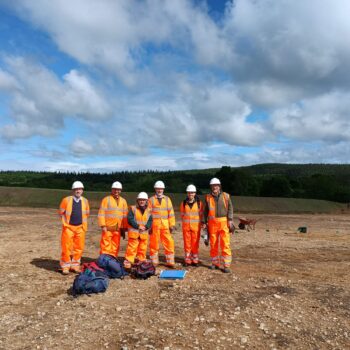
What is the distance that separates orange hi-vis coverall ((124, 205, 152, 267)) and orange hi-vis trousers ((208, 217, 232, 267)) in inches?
61.2

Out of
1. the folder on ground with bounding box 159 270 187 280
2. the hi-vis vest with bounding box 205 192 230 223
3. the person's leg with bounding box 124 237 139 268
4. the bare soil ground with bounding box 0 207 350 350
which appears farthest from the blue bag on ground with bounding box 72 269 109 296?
the hi-vis vest with bounding box 205 192 230 223

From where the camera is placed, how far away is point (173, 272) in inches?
335

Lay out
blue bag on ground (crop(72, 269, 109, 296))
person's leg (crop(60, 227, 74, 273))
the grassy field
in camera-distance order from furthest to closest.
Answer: the grassy field < person's leg (crop(60, 227, 74, 273)) < blue bag on ground (crop(72, 269, 109, 296))

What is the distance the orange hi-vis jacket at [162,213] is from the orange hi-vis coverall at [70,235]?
1675 mm

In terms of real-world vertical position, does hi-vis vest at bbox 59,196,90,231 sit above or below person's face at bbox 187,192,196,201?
below

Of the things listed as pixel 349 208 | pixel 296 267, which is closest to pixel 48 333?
pixel 296 267

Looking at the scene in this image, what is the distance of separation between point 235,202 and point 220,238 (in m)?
29.0

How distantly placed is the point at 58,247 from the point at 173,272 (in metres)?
5.75

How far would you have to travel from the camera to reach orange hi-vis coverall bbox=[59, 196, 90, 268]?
877 cm

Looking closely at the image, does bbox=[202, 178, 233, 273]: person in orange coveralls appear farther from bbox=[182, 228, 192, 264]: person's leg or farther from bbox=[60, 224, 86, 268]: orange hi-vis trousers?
bbox=[60, 224, 86, 268]: orange hi-vis trousers

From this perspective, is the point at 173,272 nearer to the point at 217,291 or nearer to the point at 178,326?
the point at 217,291

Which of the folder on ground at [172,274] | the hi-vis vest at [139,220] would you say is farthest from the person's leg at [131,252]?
the folder on ground at [172,274]

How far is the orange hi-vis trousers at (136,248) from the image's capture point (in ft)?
29.9

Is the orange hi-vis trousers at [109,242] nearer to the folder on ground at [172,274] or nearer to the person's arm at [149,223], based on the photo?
the person's arm at [149,223]
